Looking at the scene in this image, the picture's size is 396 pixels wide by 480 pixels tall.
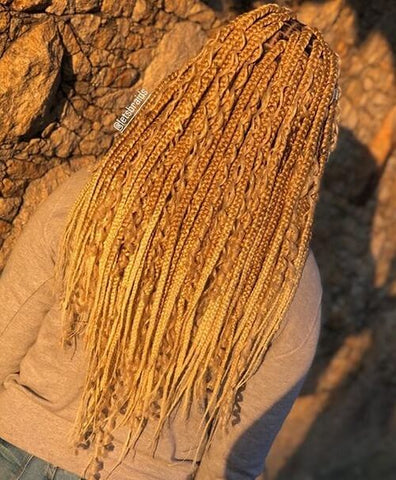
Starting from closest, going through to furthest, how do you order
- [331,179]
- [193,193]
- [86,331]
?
[193,193], [86,331], [331,179]

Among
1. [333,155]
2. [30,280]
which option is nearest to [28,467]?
[30,280]

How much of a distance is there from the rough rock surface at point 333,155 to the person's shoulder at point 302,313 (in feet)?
1.75

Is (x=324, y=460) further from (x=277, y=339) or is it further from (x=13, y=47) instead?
(x=13, y=47)

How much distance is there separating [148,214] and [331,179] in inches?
40.6

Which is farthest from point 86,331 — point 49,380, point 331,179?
point 331,179

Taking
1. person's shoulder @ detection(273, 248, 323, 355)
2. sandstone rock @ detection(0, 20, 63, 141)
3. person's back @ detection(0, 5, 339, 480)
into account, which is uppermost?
sandstone rock @ detection(0, 20, 63, 141)

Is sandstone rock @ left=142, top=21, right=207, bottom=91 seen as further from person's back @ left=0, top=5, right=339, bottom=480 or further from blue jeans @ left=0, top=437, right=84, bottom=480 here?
blue jeans @ left=0, top=437, right=84, bottom=480

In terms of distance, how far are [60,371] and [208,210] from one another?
396 millimetres

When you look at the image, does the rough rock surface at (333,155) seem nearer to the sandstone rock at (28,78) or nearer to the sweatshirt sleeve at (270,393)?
the sandstone rock at (28,78)

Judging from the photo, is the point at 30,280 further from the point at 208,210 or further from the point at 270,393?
the point at 270,393

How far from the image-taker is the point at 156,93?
1068 mm

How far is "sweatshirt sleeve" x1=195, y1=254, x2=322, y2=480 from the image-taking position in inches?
44.1

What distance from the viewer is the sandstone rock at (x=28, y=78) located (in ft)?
3.79

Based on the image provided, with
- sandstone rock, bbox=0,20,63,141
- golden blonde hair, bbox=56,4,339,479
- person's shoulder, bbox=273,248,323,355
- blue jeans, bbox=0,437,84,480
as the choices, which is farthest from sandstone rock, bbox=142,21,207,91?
blue jeans, bbox=0,437,84,480
